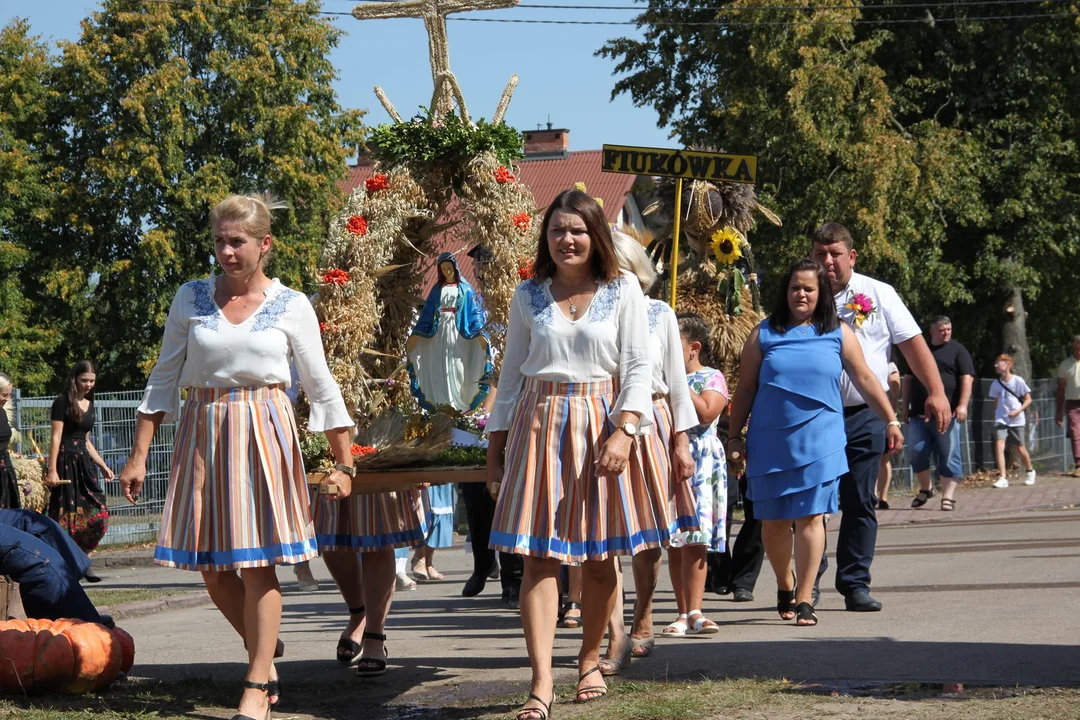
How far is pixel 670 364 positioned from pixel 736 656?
1.41 metres

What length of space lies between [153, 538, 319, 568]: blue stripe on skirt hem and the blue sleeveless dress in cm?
291

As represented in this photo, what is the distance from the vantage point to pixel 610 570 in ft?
18.5

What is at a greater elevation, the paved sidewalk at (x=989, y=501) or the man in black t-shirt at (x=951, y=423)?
the man in black t-shirt at (x=951, y=423)

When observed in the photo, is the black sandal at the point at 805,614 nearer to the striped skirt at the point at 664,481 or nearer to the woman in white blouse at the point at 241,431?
the striped skirt at the point at 664,481

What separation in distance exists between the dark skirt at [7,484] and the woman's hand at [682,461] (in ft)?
28.2

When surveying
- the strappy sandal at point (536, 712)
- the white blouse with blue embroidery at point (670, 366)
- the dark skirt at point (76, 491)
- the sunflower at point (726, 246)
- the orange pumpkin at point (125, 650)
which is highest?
the sunflower at point (726, 246)

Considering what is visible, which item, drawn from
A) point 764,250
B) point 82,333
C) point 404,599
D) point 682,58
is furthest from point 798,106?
point 82,333

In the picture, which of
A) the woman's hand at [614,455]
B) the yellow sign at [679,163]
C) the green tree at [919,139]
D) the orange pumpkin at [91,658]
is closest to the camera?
the woman's hand at [614,455]

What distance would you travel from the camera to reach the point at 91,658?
5961 millimetres

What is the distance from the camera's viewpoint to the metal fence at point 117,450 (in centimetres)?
1780

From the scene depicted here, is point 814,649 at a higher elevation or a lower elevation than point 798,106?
lower

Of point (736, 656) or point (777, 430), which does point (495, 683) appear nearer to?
point (736, 656)

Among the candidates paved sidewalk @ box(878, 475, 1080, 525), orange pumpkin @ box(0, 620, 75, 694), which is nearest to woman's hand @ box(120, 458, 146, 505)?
orange pumpkin @ box(0, 620, 75, 694)

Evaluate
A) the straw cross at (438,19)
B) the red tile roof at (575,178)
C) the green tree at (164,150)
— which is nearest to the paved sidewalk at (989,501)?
the straw cross at (438,19)
